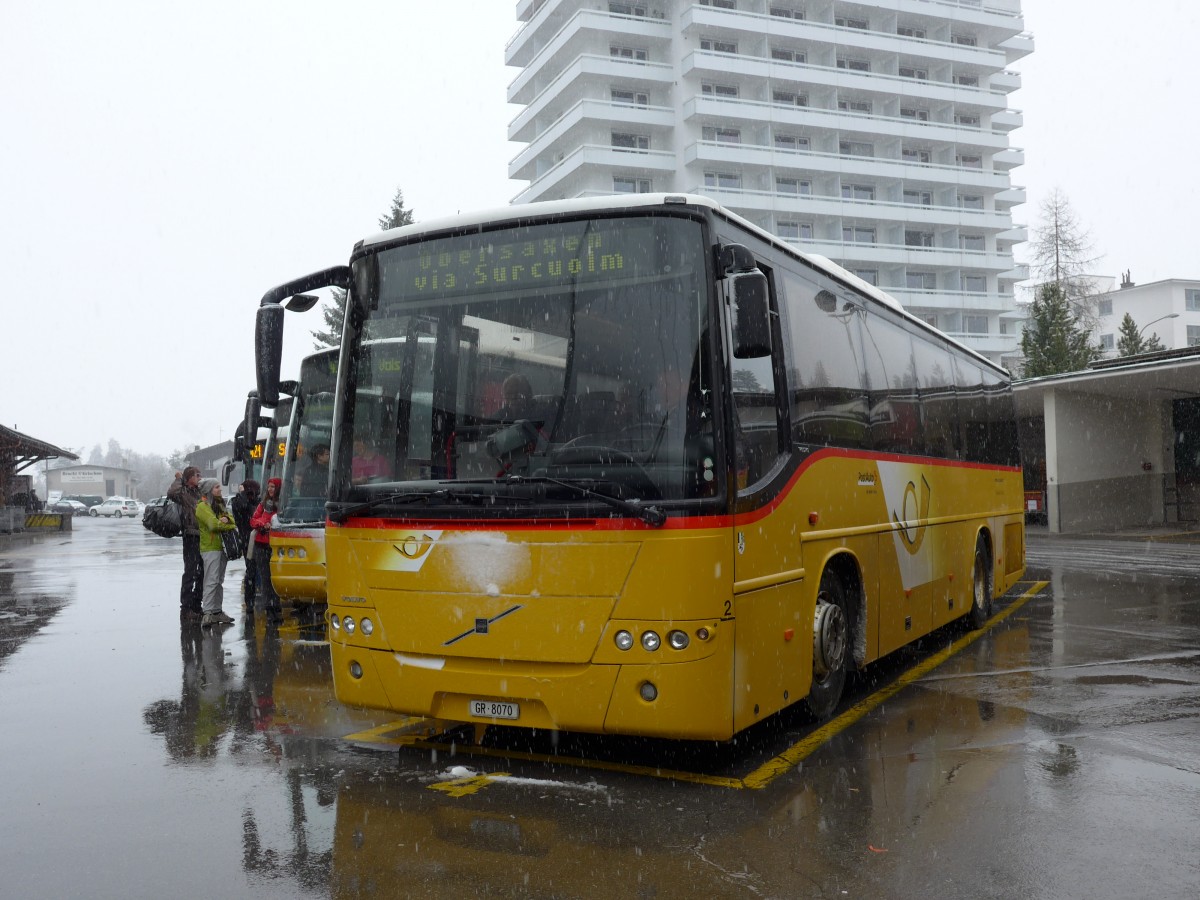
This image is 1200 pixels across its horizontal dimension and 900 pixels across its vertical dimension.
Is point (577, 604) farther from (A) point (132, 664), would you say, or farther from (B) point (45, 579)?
(B) point (45, 579)

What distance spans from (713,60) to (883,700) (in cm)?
6772

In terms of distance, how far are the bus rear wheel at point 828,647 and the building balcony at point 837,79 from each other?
67.0 meters

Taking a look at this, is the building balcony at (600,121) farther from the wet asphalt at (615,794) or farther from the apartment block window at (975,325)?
the wet asphalt at (615,794)

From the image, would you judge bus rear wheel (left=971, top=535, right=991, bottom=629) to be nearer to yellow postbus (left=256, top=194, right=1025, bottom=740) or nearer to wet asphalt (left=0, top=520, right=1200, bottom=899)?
wet asphalt (left=0, top=520, right=1200, bottom=899)

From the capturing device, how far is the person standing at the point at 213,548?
12680mm

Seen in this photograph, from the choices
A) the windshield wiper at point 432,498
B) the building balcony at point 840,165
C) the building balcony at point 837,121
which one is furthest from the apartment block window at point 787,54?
the windshield wiper at point 432,498

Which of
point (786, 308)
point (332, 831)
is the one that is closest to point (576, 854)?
point (332, 831)

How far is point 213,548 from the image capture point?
12.9 meters

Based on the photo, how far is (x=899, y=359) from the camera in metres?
9.35

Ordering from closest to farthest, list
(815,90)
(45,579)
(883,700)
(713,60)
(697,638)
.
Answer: (697,638), (883,700), (45,579), (713,60), (815,90)

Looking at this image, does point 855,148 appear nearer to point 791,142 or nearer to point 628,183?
point 791,142

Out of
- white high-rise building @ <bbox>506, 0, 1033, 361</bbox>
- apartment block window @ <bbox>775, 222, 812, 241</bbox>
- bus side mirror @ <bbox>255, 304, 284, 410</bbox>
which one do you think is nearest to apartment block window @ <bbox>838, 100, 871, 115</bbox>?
white high-rise building @ <bbox>506, 0, 1033, 361</bbox>

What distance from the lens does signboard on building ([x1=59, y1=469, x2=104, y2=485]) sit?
13875 cm

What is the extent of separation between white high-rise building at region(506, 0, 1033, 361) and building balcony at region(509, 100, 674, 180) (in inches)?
5.1
